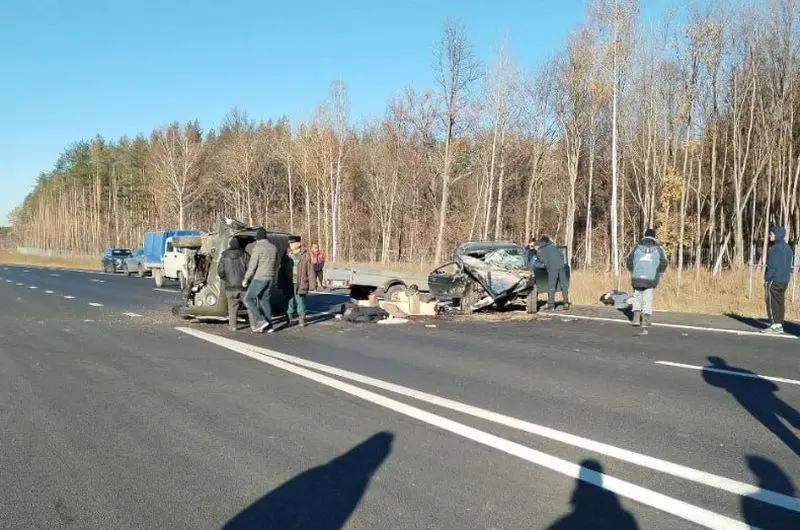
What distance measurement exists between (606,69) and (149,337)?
24968 mm

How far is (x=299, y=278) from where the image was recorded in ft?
45.6

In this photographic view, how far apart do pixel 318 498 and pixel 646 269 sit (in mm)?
9629

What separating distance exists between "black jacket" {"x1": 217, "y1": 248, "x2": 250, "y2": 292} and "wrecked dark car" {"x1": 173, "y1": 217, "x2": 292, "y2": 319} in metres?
0.62

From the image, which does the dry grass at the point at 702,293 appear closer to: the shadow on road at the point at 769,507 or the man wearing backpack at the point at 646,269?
the man wearing backpack at the point at 646,269

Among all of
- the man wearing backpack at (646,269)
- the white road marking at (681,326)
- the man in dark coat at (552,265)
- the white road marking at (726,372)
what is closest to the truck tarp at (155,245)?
the man in dark coat at (552,265)

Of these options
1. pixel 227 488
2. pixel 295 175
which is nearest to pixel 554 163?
pixel 295 175

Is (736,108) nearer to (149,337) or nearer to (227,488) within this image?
(149,337)

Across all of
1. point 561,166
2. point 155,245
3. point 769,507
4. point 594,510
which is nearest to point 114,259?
point 155,245

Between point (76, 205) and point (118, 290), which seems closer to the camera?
point (118, 290)

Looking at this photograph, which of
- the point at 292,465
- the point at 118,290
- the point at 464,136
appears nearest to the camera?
the point at 292,465

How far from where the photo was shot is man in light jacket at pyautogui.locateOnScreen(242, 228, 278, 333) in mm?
12992

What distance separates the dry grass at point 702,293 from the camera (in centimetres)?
1691

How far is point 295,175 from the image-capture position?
62.5 metres

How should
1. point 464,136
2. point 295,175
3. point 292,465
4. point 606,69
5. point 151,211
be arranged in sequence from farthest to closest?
point 151,211 → point 295,175 → point 464,136 → point 606,69 → point 292,465
